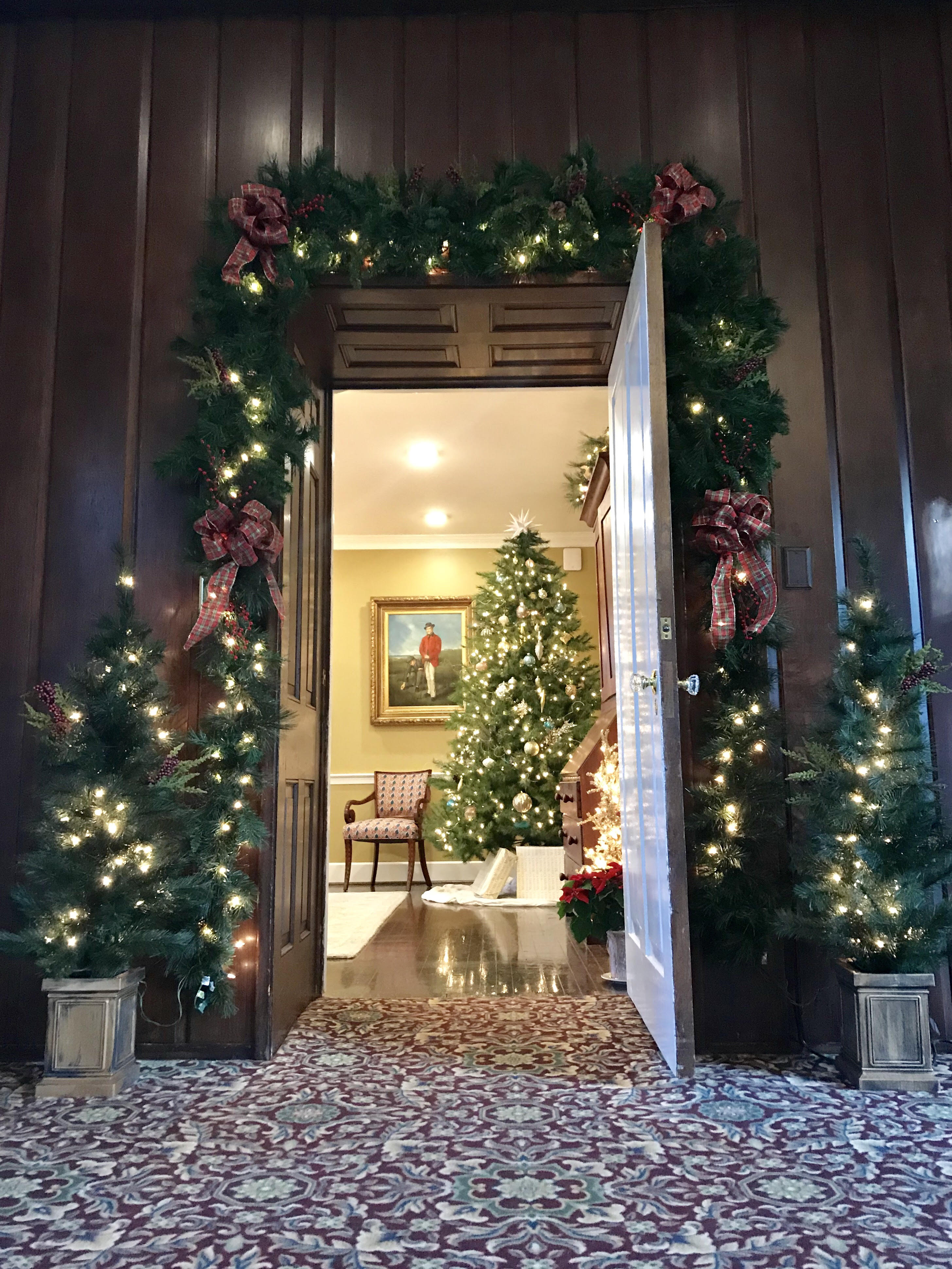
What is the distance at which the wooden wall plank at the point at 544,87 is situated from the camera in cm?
338

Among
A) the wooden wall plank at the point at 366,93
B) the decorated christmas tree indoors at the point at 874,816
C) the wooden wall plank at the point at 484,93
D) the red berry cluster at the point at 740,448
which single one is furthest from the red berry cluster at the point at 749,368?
the wooden wall plank at the point at 366,93

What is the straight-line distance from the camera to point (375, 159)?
3365mm

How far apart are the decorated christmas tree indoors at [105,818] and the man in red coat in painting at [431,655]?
21.0 feet

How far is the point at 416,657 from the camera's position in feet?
30.5

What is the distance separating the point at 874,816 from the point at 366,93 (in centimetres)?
294

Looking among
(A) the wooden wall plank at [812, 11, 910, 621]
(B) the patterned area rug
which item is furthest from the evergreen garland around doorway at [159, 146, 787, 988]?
(B) the patterned area rug

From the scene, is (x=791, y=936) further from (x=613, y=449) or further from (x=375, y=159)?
(x=375, y=159)

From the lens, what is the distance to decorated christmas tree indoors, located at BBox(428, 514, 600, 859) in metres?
7.65

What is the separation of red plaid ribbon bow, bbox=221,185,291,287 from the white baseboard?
6583mm

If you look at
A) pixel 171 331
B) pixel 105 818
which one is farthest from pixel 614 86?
Answer: pixel 105 818

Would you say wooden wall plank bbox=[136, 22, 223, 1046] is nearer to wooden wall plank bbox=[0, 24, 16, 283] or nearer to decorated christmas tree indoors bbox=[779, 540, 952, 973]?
wooden wall plank bbox=[0, 24, 16, 283]

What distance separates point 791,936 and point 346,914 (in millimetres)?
4074

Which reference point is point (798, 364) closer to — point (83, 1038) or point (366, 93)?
point (366, 93)

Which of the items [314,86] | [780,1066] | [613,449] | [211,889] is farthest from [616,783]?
[314,86]
